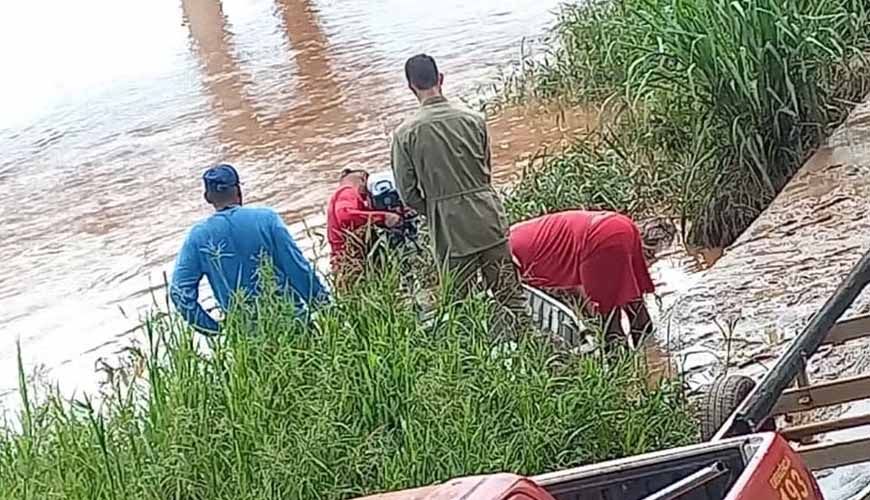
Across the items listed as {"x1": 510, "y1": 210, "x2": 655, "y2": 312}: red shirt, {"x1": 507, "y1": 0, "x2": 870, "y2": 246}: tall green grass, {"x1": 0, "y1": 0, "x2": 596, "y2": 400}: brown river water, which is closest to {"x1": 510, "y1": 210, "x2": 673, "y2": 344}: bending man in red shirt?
{"x1": 510, "y1": 210, "x2": 655, "y2": 312}: red shirt

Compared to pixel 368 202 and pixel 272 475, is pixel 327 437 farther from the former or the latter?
pixel 368 202

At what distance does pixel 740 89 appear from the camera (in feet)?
28.6

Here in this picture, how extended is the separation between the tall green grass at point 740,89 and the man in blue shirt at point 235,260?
3.11 metres

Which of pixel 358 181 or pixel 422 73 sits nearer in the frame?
pixel 422 73

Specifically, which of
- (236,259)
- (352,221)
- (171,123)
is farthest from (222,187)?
(171,123)

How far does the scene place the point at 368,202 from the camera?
26.9 feet

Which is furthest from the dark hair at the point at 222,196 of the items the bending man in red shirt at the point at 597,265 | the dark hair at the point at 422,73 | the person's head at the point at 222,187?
the bending man in red shirt at the point at 597,265

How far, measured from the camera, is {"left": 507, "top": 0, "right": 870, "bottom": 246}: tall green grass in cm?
880

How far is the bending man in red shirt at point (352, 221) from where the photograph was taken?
7566 millimetres

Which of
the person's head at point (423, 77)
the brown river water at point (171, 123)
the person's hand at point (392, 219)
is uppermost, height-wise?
the person's head at point (423, 77)

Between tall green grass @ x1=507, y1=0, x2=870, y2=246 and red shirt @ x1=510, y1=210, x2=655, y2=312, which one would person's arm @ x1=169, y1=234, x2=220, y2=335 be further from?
tall green grass @ x1=507, y1=0, x2=870, y2=246

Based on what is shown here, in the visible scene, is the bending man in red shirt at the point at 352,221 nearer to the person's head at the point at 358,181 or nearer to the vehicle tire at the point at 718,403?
the person's head at the point at 358,181

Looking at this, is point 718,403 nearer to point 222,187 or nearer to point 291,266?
point 291,266

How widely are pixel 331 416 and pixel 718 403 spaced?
1433 mm
